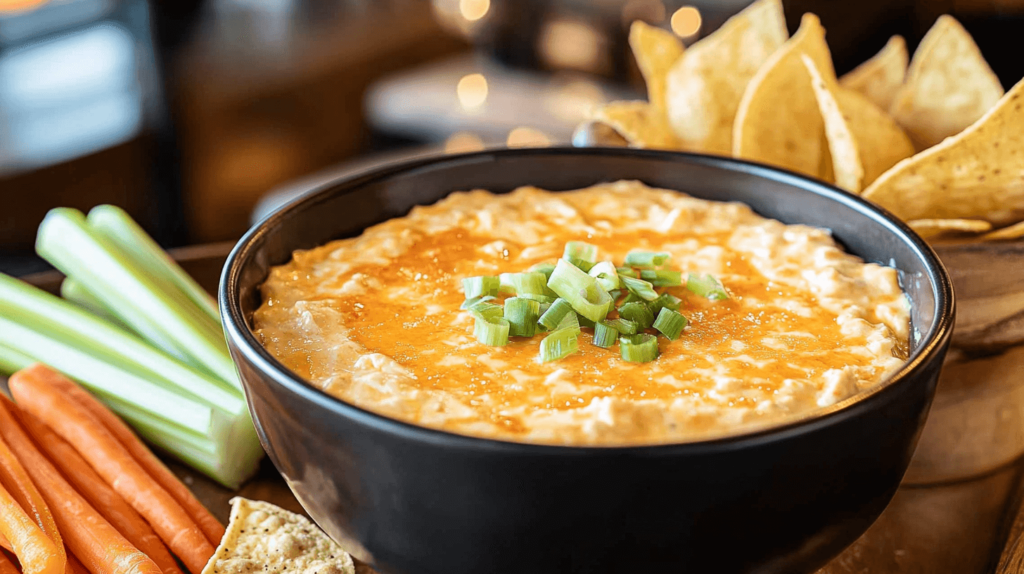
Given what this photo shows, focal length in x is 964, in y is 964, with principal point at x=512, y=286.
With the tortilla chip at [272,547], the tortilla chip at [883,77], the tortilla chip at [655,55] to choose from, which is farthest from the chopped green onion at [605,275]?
the tortilla chip at [883,77]

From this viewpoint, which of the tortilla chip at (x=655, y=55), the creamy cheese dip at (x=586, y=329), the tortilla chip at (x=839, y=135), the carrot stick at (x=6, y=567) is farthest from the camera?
the tortilla chip at (x=655, y=55)

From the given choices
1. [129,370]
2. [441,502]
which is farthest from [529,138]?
[441,502]

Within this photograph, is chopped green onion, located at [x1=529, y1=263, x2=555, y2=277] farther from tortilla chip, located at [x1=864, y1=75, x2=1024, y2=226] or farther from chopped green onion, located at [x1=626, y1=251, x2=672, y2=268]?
tortilla chip, located at [x1=864, y1=75, x2=1024, y2=226]

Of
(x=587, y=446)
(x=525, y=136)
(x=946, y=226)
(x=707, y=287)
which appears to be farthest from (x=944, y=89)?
(x=525, y=136)

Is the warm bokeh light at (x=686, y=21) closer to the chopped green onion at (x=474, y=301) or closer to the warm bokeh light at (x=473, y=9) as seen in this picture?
the warm bokeh light at (x=473, y=9)

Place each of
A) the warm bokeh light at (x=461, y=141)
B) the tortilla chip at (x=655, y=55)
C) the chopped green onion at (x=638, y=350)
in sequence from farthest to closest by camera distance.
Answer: the warm bokeh light at (x=461, y=141)
the tortilla chip at (x=655, y=55)
the chopped green onion at (x=638, y=350)

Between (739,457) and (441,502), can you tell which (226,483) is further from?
(739,457)
